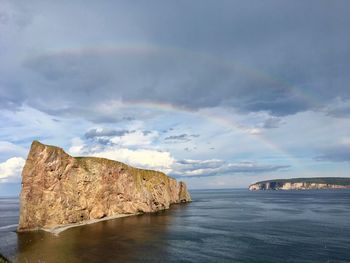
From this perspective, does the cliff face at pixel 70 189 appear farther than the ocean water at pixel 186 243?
Yes

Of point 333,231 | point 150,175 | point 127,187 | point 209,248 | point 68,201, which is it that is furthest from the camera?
point 150,175

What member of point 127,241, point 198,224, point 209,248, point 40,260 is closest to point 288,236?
point 209,248

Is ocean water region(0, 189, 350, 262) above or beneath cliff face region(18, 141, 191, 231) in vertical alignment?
beneath

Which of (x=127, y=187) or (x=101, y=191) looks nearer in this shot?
(x=101, y=191)

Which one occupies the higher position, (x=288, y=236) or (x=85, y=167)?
(x=85, y=167)

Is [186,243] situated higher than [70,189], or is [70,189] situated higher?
[70,189]

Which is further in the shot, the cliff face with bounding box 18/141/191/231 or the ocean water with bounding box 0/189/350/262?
the cliff face with bounding box 18/141/191/231

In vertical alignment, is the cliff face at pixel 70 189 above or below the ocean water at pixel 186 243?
above

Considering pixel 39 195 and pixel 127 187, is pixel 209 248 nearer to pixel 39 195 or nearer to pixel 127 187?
pixel 39 195
